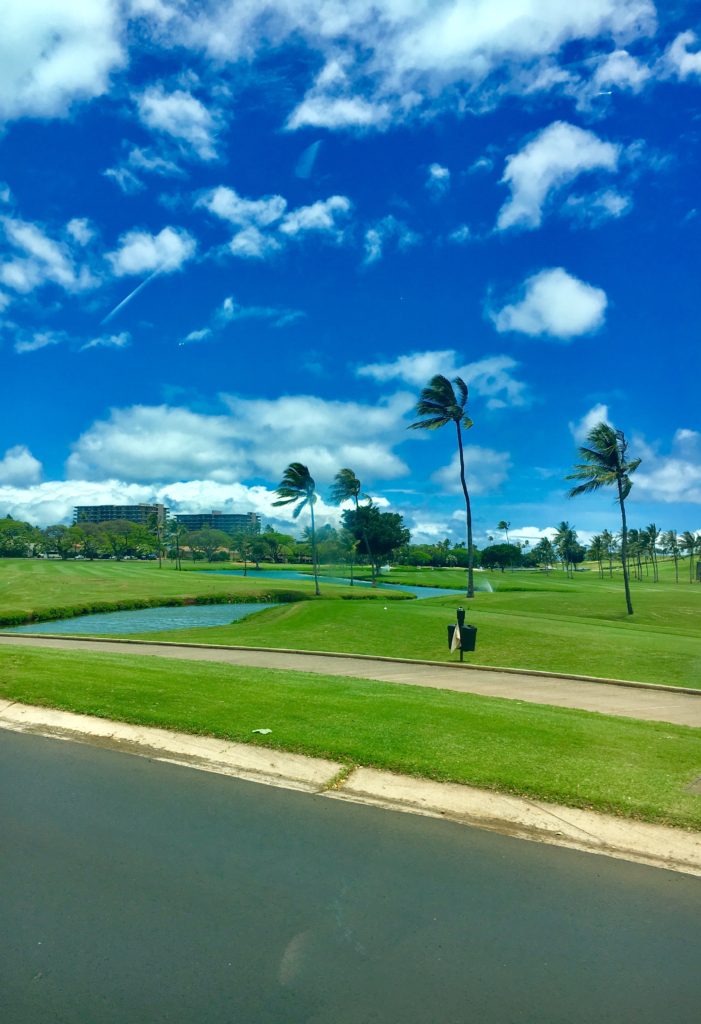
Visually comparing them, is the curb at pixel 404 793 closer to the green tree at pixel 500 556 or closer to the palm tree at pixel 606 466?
the palm tree at pixel 606 466

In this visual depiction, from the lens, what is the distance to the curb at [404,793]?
521cm

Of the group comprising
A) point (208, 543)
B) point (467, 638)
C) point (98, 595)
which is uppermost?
point (208, 543)

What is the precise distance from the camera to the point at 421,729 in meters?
7.78

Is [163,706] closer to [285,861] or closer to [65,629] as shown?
[285,861]

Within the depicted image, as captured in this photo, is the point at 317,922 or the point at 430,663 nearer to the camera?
the point at 317,922

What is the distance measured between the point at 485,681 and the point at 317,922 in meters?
11.4

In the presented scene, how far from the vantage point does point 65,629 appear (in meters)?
36.0

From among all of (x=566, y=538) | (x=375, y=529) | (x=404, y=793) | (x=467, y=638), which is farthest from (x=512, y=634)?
Result: (x=566, y=538)

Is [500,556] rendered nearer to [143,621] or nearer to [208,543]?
[208,543]

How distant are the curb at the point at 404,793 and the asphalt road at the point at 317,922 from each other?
0.23 metres

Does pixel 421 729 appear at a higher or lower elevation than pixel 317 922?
higher

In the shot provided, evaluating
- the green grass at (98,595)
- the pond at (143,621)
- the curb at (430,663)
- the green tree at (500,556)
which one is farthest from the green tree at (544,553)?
the curb at (430,663)

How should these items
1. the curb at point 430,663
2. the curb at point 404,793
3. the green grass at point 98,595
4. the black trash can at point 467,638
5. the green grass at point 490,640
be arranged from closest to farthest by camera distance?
the curb at point 404,793 → the curb at point 430,663 → the black trash can at point 467,638 → the green grass at point 490,640 → the green grass at point 98,595

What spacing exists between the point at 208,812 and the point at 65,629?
3395 cm
